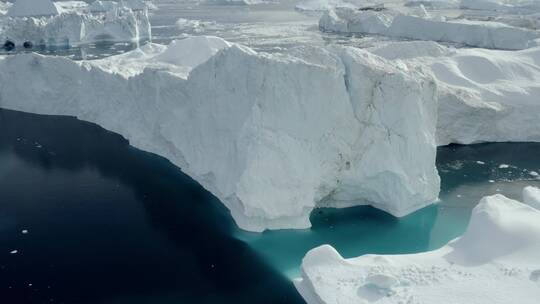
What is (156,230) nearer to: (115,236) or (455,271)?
(115,236)

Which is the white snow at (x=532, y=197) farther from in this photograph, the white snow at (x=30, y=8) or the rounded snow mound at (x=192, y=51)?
the white snow at (x=30, y=8)

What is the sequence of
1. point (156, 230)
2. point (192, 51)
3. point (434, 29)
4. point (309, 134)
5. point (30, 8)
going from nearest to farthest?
point (156, 230) → point (309, 134) → point (192, 51) → point (434, 29) → point (30, 8)

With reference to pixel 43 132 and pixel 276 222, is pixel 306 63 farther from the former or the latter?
pixel 43 132

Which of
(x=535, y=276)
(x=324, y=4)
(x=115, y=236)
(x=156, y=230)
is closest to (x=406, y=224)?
(x=535, y=276)

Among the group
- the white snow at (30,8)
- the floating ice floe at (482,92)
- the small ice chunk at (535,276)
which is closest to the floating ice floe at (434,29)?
the floating ice floe at (482,92)

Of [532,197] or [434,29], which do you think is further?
[434,29]

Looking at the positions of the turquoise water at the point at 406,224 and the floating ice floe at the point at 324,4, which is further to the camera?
the floating ice floe at the point at 324,4

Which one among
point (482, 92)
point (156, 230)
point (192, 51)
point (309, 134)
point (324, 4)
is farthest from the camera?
point (324, 4)
